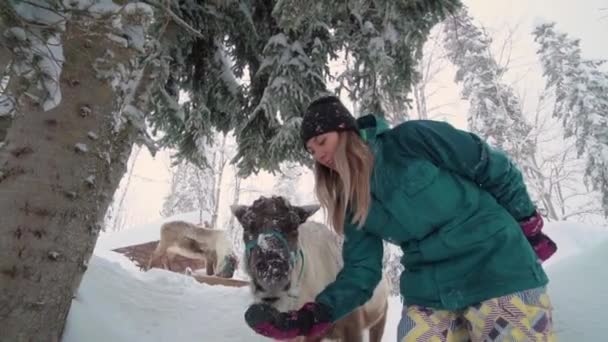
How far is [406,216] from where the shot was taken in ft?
6.93

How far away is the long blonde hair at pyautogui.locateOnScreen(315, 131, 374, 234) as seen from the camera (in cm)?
216

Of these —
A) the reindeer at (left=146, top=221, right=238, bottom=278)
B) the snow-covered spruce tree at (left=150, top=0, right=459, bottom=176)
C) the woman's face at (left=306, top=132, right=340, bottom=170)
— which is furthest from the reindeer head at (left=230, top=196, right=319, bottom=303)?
the reindeer at (left=146, top=221, right=238, bottom=278)

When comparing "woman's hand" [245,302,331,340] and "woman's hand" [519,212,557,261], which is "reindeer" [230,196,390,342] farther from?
"woman's hand" [519,212,557,261]

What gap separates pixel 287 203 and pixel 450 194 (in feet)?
4.44

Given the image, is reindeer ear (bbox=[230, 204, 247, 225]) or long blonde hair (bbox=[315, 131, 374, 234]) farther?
reindeer ear (bbox=[230, 204, 247, 225])

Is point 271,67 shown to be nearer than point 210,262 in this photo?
Yes

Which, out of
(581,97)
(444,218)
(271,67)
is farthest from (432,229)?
(581,97)

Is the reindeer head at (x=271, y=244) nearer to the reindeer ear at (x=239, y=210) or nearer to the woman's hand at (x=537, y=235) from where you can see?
the reindeer ear at (x=239, y=210)

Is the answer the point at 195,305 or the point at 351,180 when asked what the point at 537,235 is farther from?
the point at 195,305

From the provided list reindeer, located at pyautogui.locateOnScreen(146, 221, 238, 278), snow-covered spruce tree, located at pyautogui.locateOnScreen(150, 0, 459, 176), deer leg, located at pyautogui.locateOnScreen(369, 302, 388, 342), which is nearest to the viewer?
deer leg, located at pyautogui.locateOnScreen(369, 302, 388, 342)

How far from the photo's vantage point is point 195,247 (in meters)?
11.9

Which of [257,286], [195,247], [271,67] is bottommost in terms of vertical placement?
[257,286]

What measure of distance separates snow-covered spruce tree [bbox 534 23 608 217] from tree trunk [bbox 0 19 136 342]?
25749 millimetres

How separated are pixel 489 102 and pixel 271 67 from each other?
65.7ft
